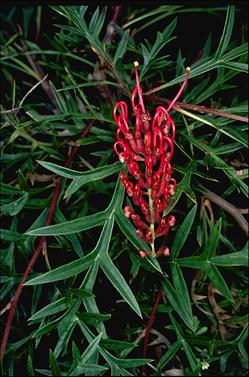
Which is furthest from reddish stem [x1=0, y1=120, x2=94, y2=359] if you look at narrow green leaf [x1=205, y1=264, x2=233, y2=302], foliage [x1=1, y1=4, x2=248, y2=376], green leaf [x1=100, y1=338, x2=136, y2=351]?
narrow green leaf [x1=205, y1=264, x2=233, y2=302]

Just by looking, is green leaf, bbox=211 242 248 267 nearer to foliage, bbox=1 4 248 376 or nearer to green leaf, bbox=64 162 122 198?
foliage, bbox=1 4 248 376

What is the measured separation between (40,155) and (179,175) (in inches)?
9.8

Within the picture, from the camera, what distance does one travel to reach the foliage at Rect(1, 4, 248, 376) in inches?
30.0

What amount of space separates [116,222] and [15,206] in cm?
16

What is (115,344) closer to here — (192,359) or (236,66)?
(192,359)

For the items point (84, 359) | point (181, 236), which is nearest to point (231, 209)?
point (181, 236)

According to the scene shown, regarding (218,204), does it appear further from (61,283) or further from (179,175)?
(61,283)

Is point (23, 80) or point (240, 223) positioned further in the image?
point (23, 80)

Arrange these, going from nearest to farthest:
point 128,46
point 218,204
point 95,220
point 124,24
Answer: point 95,220 → point 218,204 → point 128,46 → point 124,24

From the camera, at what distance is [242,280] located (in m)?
0.92

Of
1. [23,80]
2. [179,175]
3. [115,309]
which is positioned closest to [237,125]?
[179,175]

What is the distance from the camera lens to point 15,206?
887 millimetres

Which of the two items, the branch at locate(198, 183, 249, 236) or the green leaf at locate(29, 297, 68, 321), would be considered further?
the branch at locate(198, 183, 249, 236)

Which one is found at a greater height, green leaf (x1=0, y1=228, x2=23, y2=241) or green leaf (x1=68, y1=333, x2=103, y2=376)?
green leaf (x1=0, y1=228, x2=23, y2=241)
